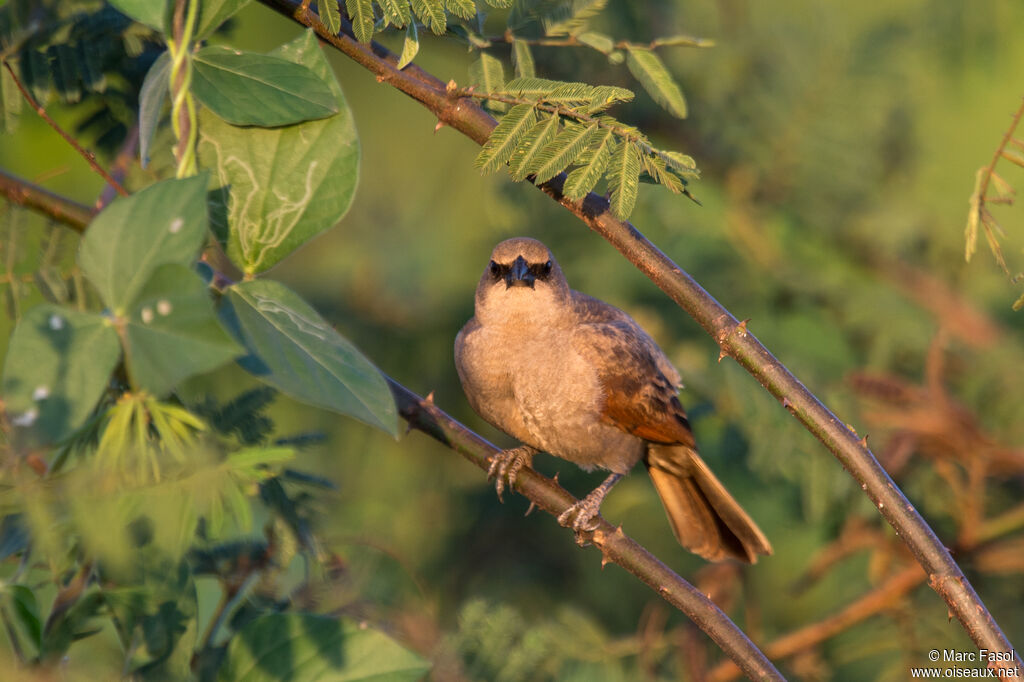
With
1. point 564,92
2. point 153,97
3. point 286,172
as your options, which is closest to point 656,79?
point 564,92

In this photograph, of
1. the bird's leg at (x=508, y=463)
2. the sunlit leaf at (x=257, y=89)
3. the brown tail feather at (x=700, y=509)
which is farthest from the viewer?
the brown tail feather at (x=700, y=509)

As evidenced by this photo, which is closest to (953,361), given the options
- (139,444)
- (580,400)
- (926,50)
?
(926,50)

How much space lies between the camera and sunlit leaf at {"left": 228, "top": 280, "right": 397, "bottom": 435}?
1.37 metres

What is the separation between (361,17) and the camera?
6.31 feet

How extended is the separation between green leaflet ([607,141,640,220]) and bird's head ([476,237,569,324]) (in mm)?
1643

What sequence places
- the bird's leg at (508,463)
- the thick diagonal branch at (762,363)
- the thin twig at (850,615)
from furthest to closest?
the thin twig at (850,615) < the bird's leg at (508,463) < the thick diagonal branch at (762,363)

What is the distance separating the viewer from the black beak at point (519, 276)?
12.3 feet

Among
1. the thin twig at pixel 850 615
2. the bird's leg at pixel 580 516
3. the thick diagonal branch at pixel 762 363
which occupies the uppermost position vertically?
the thick diagonal branch at pixel 762 363

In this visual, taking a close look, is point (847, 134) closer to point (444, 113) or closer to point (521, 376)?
point (521, 376)

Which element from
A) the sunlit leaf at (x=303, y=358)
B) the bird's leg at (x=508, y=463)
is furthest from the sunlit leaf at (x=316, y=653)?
the bird's leg at (x=508, y=463)

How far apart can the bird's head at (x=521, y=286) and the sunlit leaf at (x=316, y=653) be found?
198 centimetres

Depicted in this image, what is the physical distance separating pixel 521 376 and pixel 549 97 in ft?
5.15

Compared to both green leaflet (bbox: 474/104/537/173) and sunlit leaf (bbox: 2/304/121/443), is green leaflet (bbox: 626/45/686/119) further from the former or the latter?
sunlit leaf (bbox: 2/304/121/443)

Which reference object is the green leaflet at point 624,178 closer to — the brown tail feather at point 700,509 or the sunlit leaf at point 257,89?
the sunlit leaf at point 257,89
